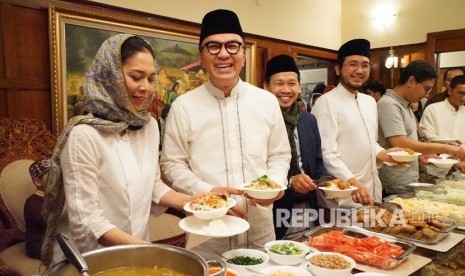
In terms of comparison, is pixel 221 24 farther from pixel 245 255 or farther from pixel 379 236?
pixel 379 236

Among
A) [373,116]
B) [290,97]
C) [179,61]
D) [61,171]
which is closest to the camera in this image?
[61,171]

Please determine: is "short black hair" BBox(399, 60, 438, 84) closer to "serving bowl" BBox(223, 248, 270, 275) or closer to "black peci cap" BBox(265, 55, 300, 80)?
"black peci cap" BBox(265, 55, 300, 80)

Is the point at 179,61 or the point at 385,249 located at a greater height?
the point at 179,61

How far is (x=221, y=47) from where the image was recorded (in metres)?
1.90

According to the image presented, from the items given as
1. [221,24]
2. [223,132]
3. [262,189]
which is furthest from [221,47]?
[262,189]

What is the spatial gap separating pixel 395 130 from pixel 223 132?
1818 millimetres

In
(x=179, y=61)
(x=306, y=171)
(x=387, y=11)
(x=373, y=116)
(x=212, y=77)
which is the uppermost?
(x=387, y=11)

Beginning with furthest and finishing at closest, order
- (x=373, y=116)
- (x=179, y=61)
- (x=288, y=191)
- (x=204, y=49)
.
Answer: (x=179, y=61) → (x=373, y=116) → (x=288, y=191) → (x=204, y=49)

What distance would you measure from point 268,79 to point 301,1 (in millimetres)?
3708

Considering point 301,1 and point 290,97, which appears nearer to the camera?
point 290,97

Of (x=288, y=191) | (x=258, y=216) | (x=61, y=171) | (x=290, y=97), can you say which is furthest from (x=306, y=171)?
(x=61, y=171)

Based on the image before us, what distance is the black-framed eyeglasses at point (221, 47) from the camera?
6.24 ft

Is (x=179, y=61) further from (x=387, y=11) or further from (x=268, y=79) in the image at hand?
(x=387, y=11)

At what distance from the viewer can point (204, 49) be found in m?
1.95
